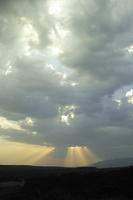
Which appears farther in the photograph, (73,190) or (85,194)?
(73,190)

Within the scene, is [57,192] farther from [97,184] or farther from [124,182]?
[124,182]

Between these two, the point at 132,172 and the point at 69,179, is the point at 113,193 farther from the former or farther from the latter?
the point at 69,179

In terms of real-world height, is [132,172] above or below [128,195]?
above

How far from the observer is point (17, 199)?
35.3 m

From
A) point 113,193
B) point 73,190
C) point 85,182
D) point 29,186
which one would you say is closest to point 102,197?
point 113,193

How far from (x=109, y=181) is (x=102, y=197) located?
29.2 feet

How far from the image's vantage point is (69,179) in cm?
4641

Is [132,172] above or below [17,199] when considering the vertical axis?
above

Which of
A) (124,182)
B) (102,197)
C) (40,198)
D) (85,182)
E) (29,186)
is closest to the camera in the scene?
(102,197)

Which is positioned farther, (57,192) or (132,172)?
(132,172)

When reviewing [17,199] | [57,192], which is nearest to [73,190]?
[57,192]

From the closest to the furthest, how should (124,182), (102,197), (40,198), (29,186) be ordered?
(102,197)
(40,198)
(124,182)
(29,186)

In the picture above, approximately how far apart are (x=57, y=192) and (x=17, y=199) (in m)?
5.84

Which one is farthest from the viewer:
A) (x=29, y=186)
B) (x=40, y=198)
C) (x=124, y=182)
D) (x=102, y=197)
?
(x=29, y=186)
